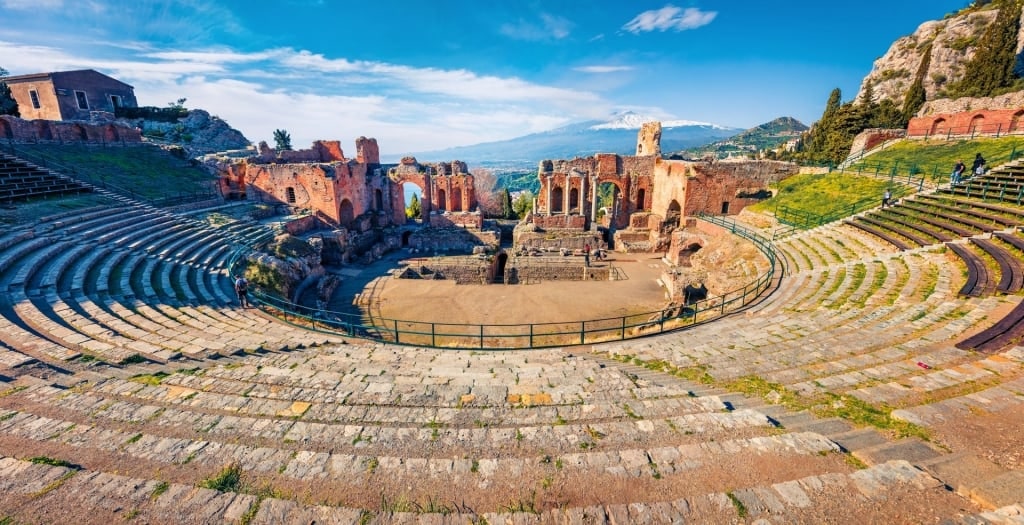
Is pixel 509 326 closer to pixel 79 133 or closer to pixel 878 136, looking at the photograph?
pixel 878 136

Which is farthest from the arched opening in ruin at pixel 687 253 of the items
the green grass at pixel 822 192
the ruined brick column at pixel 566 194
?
the ruined brick column at pixel 566 194

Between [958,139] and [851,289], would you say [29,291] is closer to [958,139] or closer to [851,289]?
[851,289]

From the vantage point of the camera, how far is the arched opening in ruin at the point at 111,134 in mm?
33688

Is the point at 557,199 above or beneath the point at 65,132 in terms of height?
beneath

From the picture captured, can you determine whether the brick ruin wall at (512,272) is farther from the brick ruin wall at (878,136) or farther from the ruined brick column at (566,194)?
the brick ruin wall at (878,136)

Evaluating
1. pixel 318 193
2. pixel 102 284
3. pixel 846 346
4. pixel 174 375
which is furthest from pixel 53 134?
pixel 846 346

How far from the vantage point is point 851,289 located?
13.3 metres

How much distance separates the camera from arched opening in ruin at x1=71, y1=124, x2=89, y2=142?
31406 mm

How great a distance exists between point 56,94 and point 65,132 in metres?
19.5

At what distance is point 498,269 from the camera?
31.2 metres

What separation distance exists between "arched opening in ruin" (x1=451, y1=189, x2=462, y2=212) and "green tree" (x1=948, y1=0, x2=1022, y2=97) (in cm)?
4582

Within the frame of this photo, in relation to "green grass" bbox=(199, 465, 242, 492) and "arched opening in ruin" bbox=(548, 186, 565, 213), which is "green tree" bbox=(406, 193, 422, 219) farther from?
"green grass" bbox=(199, 465, 242, 492)

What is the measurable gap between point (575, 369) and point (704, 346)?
12.9ft

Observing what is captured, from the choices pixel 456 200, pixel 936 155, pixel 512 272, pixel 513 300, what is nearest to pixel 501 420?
pixel 513 300
